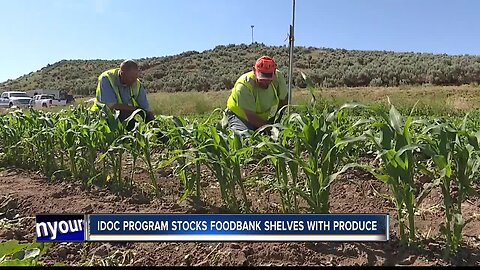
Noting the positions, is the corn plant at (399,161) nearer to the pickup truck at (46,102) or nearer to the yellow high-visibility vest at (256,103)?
the yellow high-visibility vest at (256,103)

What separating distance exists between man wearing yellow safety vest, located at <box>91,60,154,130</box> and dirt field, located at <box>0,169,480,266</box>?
149cm

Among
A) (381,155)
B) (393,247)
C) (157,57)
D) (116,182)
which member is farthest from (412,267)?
(157,57)

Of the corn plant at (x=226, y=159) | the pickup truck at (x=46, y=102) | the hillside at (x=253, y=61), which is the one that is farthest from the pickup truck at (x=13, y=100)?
the corn plant at (x=226, y=159)

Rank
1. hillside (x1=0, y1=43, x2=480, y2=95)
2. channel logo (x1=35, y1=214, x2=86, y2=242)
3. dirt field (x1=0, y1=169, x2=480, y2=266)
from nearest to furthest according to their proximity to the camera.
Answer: dirt field (x1=0, y1=169, x2=480, y2=266), channel logo (x1=35, y1=214, x2=86, y2=242), hillside (x1=0, y1=43, x2=480, y2=95)

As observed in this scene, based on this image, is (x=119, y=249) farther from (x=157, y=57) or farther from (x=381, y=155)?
(x=157, y=57)

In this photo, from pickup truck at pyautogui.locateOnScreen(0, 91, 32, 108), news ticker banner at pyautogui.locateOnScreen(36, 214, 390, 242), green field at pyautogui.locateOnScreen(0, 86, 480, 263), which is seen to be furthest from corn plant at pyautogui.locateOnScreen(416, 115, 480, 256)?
pickup truck at pyautogui.locateOnScreen(0, 91, 32, 108)

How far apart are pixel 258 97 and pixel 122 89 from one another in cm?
162

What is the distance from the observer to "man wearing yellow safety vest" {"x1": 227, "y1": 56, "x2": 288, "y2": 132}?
4297mm

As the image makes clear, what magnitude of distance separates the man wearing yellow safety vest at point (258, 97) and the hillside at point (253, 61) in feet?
68.9

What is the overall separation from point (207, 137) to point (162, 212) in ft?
1.78

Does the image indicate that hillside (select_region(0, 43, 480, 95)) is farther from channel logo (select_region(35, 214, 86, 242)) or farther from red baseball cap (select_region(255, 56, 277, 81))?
channel logo (select_region(35, 214, 86, 242))

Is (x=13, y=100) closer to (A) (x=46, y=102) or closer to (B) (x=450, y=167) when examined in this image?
(A) (x=46, y=102)

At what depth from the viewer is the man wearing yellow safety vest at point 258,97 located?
14.1 feet

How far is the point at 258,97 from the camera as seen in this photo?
14.5ft
